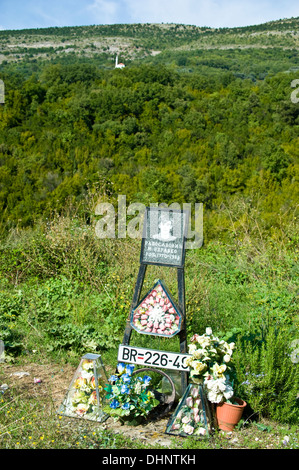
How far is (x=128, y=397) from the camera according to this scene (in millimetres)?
2852

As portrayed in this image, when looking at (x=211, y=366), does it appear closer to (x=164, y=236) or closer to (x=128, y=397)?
(x=128, y=397)

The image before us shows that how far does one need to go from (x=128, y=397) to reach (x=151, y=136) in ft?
91.9

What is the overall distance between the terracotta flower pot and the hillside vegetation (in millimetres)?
187

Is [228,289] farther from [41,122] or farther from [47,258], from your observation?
[41,122]

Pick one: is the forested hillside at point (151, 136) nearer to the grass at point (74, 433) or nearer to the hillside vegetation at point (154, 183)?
the hillside vegetation at point (154, 183)

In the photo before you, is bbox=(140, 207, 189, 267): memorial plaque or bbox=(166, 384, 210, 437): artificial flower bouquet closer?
bbox=(166, 384, 210, 437): artificial flower bouquet

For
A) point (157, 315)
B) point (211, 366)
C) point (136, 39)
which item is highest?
point (136, 39)

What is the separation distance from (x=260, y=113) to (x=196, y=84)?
8.43 metres

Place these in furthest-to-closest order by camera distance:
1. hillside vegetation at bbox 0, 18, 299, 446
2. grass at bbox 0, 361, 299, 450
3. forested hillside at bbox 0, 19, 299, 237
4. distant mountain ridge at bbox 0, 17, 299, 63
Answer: distant mountain ridge at bbox 0, 17, 299, 63
forested hillside at bbox 0, 19, 299, 237
hillside vegetation at bbox 0, 18, 299, 446
grass at bbox 0, 361, 299, 450

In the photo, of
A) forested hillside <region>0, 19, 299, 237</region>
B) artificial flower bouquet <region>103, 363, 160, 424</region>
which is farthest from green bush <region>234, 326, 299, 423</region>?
forested hillside <region>0, 19, 299, 237</region>

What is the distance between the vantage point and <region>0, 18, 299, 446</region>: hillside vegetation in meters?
4.20

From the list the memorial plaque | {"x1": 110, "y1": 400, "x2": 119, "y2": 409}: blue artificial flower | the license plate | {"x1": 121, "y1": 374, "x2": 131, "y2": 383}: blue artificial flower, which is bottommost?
{"x1": 110, "y1": 400, "x2": 119, "y2": 409}: blue artificial flower

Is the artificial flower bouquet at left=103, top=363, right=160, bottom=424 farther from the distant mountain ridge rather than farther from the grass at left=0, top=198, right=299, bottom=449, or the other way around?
the distant mountain ridge

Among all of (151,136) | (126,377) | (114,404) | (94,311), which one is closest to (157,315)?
(126,377)
